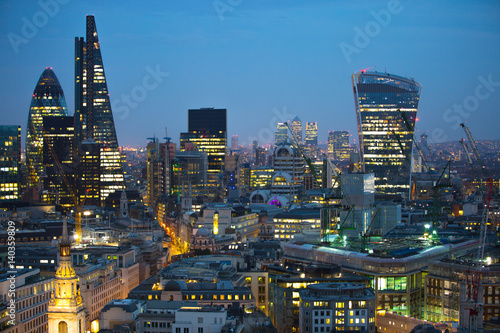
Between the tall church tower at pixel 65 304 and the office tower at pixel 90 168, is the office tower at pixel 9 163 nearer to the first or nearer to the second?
the office tower at pixel 90 168

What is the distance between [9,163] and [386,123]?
259 ft

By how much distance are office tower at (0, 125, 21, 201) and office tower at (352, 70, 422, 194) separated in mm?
72277

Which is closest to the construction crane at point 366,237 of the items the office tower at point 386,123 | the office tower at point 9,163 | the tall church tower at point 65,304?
the tall church tower at point 65,304

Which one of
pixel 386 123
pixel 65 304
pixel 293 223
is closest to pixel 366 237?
pixel 293 223

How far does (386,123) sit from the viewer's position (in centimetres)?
18688

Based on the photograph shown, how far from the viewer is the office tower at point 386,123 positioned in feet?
610

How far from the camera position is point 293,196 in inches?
6604

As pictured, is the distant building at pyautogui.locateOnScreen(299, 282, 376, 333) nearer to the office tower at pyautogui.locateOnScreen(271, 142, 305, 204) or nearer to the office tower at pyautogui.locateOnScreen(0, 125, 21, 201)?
the office tower at pyautogui.locateOnScreen(0, 125, 21, 201)

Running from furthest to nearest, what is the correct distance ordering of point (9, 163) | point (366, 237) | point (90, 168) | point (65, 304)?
point (90, 168)
point (9, 163)
point (366, 237)
point (65, 304)

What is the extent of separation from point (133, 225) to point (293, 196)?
4738 cm

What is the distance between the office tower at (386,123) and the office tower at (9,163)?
237ft

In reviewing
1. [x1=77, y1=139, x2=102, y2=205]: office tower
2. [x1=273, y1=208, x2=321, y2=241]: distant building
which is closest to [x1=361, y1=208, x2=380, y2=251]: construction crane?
[x1=273, y1=208, x2=321, y2=241]: distant building

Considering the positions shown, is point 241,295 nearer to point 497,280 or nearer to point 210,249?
point 497,280

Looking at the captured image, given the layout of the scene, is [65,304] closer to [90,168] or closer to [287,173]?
[287,173]
